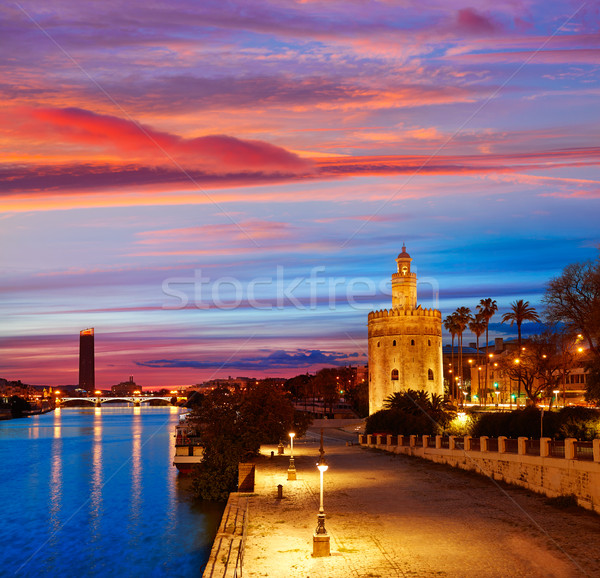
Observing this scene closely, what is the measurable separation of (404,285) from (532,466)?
168ft

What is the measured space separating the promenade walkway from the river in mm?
5439

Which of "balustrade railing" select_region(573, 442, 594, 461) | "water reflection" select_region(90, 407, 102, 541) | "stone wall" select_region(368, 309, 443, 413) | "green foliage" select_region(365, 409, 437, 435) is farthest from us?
"stone wall" select_region(368, 309, 443, 413)

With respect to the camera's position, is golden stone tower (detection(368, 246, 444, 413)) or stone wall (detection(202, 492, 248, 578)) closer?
stone wall (detection(202, 492, 248, 578))

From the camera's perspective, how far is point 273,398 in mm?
60062

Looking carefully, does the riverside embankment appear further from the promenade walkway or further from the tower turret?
the tower turret

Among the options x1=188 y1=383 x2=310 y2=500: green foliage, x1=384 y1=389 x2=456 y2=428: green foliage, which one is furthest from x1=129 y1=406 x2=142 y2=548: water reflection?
x1=384 y1=389 x2=456 y2=428: green foliage

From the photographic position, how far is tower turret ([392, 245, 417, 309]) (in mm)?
80938

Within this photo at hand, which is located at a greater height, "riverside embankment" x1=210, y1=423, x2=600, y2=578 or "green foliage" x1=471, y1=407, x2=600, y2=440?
"green foliage" x1=471, y1=407, x2=600, y2=440

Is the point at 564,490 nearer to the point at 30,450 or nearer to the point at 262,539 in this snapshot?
the point at 262,539

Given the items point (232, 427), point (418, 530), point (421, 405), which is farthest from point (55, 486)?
point (418, 530)

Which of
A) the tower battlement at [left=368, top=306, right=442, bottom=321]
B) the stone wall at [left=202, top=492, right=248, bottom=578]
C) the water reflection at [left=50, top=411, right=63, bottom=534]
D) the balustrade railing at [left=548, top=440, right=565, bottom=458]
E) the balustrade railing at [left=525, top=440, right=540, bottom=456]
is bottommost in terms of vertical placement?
the water reflection at [left=50, top=411, right=63, bottom=534]

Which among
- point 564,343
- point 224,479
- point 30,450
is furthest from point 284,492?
point 30,450

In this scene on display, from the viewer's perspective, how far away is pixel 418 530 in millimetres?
23656

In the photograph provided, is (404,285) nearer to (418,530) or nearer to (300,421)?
(300,421)
